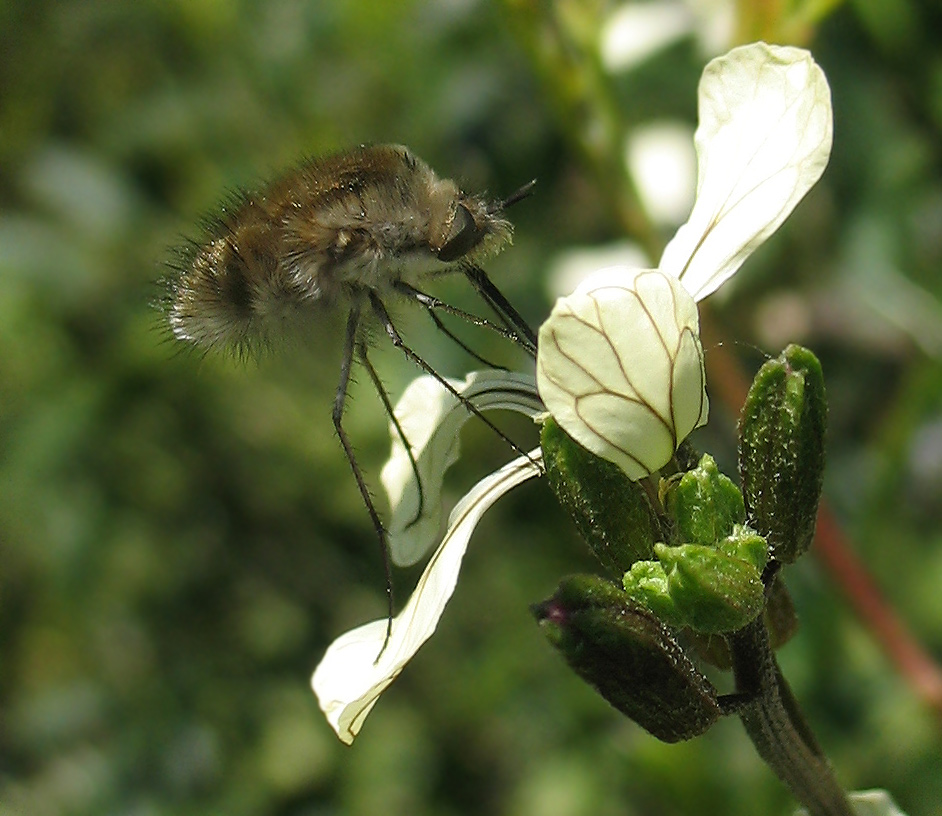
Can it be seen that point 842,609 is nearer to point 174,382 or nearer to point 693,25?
point 693,25

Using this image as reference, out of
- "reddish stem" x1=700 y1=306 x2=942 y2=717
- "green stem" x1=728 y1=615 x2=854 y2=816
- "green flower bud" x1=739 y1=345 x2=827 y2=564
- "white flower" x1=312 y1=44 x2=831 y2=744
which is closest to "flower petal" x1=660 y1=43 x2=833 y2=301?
"white flower" x1=312 y1=44 x2=831 y2=744

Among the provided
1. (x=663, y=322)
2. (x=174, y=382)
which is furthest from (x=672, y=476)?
(x=174, y=382)

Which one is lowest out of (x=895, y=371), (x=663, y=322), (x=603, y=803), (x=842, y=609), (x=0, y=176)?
(x=603, y=803)

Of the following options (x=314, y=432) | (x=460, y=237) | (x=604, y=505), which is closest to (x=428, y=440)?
(x=460, y=237)

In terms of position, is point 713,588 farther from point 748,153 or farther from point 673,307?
point 748,153

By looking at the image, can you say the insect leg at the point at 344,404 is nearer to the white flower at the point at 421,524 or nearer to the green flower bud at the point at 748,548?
the white flower at the point at 421,524

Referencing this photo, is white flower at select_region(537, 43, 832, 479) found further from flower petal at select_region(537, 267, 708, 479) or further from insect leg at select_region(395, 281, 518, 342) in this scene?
insect leg at select_region(395, 281, 518, 342)
